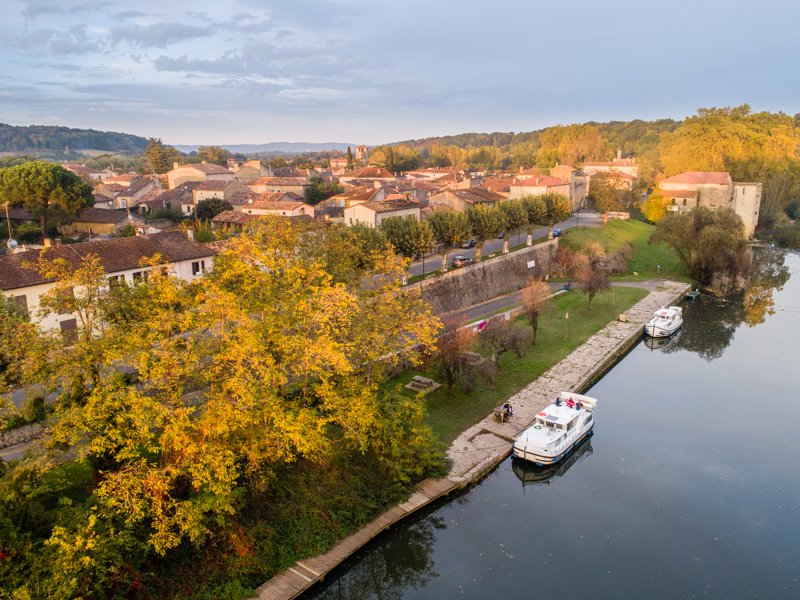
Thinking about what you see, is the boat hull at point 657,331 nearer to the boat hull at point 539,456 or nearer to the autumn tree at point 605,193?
the boat hull at point 539,456

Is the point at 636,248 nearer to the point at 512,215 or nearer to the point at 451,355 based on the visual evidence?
the point at 512,215

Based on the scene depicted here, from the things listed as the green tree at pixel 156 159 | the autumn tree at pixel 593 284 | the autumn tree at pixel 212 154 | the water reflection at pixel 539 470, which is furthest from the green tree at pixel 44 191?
the autumn tree at pixel 212 154

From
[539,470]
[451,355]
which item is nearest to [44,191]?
[451,355]

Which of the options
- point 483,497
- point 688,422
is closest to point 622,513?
point 483,497

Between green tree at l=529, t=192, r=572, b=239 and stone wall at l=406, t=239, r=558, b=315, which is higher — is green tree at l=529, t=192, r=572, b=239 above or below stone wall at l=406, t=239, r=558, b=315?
above

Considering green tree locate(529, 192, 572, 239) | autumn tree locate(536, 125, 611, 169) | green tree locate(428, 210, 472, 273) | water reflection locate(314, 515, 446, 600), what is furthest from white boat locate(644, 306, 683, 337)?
autumn tree locate(536, 125, 611, 169)

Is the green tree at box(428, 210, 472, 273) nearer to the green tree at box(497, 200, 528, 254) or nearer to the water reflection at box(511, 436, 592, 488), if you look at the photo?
the green tree at box(497, 200, 528, 254)
